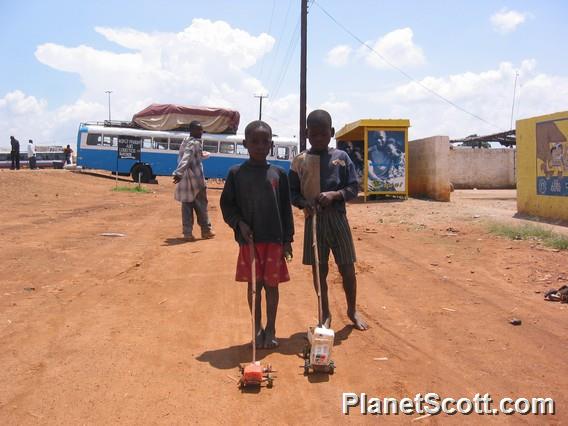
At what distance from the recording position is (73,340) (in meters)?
4.18

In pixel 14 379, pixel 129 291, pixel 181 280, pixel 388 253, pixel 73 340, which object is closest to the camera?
pixel 14 379

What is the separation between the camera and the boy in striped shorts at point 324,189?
430cm

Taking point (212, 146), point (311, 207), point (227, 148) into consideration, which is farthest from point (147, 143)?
point (311, 207)

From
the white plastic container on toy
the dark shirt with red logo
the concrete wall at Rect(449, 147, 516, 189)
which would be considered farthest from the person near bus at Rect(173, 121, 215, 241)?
the concrete wall at Rect(449, 147, 516, 189)

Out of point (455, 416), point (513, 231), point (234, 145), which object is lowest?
point (455, 416)

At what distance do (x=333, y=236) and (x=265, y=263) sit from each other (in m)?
0.65

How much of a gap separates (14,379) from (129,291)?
2.22m

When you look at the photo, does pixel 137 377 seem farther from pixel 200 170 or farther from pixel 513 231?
pixel 513 231

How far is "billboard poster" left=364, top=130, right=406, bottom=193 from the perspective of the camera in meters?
16.2

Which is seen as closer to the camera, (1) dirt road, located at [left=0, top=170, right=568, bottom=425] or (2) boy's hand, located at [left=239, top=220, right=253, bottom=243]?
(1) dirt road, located at [left=0, top=170, right=568, bottom=425]

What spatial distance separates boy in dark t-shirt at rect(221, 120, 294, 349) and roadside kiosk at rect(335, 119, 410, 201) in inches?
482

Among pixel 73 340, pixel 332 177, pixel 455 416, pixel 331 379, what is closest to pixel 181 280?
pixel 73 340

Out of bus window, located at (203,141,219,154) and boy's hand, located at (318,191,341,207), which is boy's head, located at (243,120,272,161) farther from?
bus window, located at (203,141,219,154)

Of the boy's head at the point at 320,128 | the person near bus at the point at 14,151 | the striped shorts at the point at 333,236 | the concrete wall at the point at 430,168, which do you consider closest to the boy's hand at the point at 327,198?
the striped shorts at the point at 333,236
